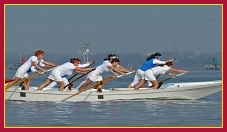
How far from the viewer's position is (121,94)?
29.1m

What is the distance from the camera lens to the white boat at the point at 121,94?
2909 centimetres

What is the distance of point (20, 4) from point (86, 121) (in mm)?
4374

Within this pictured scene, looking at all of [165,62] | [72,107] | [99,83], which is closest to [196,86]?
[165,62]

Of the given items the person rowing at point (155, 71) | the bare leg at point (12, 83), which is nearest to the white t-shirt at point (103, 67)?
the person rowing at point (155, 71)

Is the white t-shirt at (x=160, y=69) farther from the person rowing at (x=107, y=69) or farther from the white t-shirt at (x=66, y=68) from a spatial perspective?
the white t-shirt at (x=66, y=68)

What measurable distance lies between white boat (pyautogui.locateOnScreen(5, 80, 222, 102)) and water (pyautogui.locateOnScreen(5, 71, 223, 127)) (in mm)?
412

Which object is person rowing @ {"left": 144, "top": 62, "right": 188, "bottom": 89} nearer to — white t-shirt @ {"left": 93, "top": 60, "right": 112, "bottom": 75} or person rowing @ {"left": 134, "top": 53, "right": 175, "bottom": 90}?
person rowing @ {"left": 134, "top": 53, "right": 175, "bottom": 90}

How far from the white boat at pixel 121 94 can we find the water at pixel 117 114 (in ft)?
1.35

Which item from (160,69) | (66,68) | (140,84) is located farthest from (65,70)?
(160,69)

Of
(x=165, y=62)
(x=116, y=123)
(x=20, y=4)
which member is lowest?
(x=116, y=123)

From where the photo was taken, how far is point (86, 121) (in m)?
21.8

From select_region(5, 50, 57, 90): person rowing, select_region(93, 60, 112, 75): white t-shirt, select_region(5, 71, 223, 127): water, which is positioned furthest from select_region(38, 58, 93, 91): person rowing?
select_region(5, 71, 223, 127): water

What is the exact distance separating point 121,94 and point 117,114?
16.8 feet

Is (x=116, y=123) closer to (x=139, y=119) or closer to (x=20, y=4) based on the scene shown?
(x=139, y=119)
